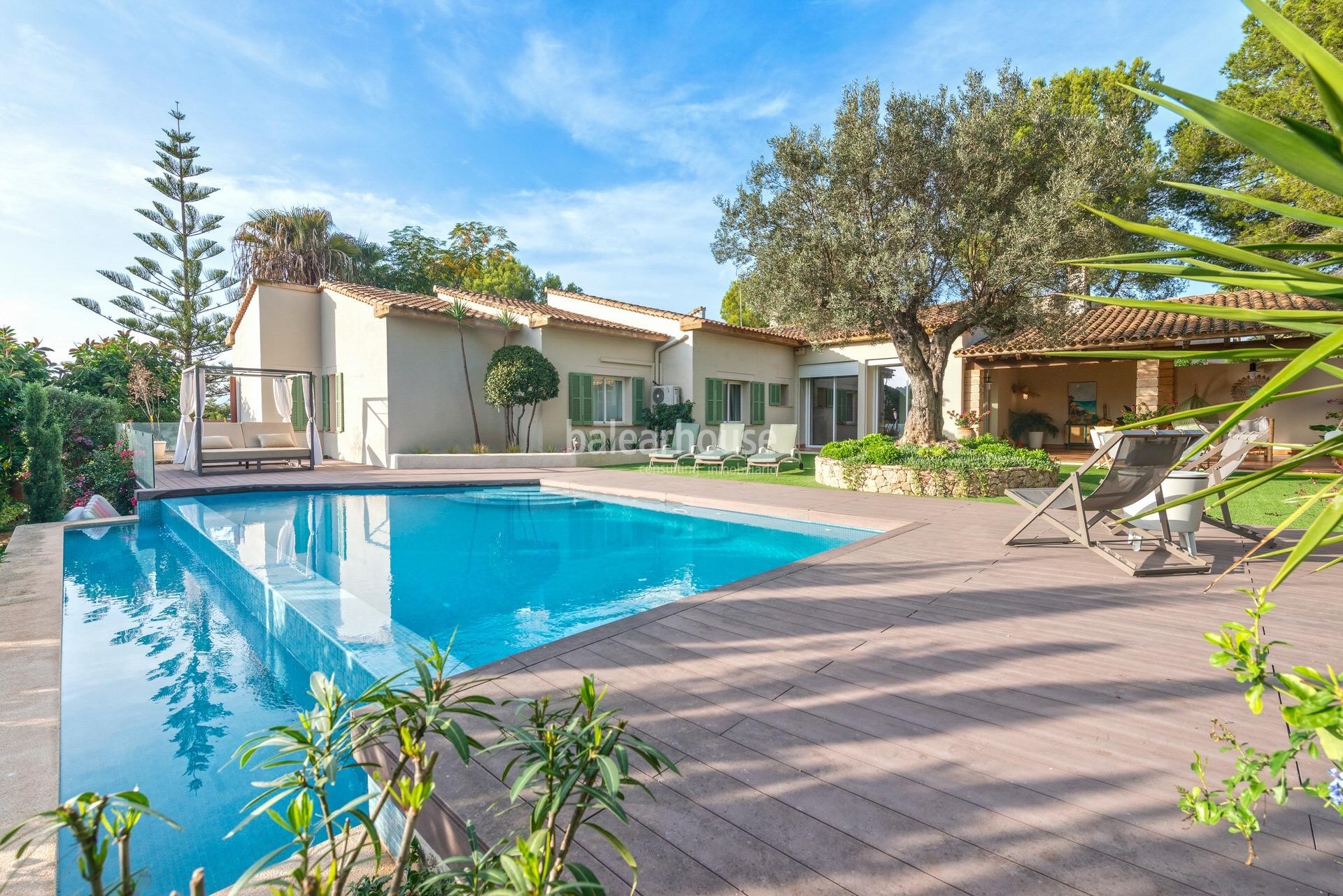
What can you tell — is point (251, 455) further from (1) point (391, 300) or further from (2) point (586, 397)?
(2) point (586, 397)

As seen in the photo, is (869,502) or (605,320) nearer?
(869,502)

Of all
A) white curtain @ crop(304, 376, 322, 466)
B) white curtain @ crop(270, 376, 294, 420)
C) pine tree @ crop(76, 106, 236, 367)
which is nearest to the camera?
white curtain @ crop(304, 376, 322, 466)

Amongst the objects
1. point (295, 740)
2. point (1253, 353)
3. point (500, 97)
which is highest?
point (500, 97)

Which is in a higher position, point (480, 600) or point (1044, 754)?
point (1044, 754)

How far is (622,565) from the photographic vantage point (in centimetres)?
637

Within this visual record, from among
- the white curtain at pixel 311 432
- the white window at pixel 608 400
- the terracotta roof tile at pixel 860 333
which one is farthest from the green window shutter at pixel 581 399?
the white curtain at pixel 311 432

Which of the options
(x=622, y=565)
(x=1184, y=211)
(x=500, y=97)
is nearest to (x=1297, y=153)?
(x=622, y=565)

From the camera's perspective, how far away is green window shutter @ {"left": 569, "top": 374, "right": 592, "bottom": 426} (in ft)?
48.7

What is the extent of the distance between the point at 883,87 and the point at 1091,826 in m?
10.6

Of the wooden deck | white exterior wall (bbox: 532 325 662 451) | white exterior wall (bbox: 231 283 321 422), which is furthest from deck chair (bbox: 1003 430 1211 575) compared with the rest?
white exterior wall (bbox: 231 283 321 422)

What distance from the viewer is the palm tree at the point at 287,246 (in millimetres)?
21953

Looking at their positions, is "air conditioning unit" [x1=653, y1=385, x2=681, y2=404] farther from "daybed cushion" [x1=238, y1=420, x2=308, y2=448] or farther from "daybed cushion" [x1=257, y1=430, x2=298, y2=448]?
"daybed cushion" [x1=257, y1=430, x2=298, y2=448]

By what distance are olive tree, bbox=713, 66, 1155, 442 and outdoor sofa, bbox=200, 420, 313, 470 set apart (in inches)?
398

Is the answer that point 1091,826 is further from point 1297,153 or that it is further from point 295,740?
point 295,740
